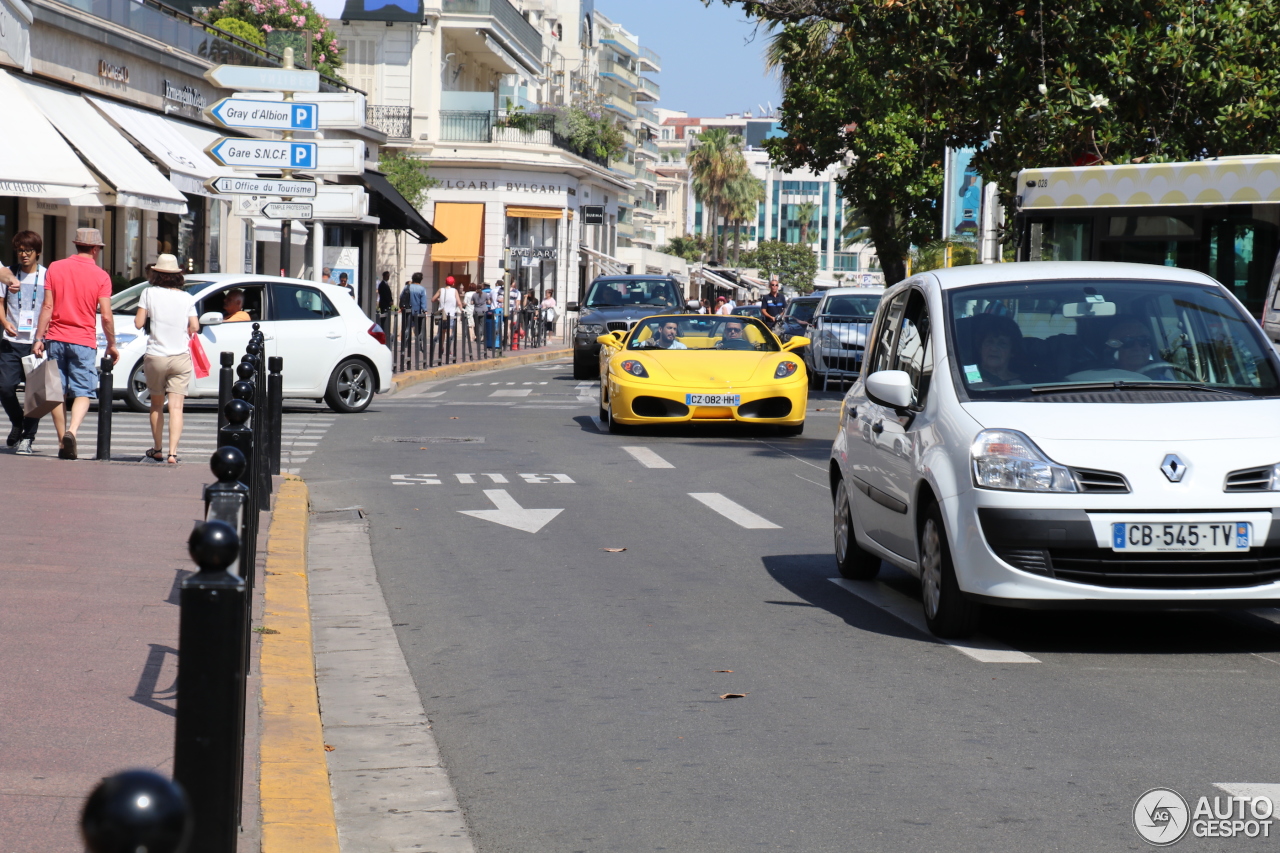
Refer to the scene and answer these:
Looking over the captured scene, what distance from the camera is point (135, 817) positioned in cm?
181

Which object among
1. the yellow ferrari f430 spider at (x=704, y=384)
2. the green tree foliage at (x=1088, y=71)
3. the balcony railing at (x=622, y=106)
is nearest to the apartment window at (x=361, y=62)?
the green tree foliage at (x=1088, y=71)

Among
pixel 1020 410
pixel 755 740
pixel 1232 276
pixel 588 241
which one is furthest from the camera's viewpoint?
pixel 588 241

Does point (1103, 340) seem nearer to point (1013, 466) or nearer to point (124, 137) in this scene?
point (1013, 466)

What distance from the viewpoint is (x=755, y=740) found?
5.62m

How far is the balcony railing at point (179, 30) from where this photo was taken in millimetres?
26812

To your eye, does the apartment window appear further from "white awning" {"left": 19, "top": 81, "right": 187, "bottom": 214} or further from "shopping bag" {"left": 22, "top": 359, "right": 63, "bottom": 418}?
"shopping bag" {"left": 22, "top": 359, "right": 63, "bottom": 418}

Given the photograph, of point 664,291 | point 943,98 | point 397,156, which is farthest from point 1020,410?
point 397,156

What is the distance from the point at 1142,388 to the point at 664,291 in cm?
2475

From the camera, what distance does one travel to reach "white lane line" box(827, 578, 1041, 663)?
278 inches

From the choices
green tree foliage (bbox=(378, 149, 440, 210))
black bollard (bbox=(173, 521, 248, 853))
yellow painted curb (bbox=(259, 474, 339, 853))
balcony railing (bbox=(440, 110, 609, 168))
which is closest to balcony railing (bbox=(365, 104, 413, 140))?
green tree foliage (bbox=(378, 149, 440, 210))

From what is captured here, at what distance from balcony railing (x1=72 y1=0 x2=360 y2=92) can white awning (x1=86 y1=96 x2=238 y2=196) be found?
1313mm

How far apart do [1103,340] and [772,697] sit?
99.7 inches

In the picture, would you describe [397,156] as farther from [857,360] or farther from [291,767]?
[291,767]

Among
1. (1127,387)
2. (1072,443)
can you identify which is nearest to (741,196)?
(1127,387)
